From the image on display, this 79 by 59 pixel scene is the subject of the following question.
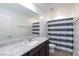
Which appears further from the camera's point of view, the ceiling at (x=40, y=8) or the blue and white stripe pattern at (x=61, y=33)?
the blue and white stripe pattern at (x=61, y=33)

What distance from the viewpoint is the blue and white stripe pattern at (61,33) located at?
3695 mm

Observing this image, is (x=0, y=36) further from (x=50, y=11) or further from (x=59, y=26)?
(x=59, y=26)

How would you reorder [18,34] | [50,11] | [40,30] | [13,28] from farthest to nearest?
[40,30] < [50,11] < [18,34] < [13,28]

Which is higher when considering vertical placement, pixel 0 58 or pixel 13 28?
pixel 13 28

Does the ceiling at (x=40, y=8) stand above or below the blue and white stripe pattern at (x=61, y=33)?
above

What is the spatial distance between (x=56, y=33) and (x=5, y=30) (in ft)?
8.48

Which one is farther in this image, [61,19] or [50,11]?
[61,19]

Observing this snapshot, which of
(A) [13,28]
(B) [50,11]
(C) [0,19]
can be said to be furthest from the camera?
(B) [50,11]

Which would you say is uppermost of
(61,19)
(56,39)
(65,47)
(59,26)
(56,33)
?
(61,19)

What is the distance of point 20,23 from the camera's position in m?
2.15

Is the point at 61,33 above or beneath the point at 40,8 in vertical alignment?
beneath

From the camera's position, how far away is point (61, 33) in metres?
3.97

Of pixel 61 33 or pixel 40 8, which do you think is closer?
pixel 40 8

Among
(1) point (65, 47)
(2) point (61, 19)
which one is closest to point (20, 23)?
(2) point (61, 19)
